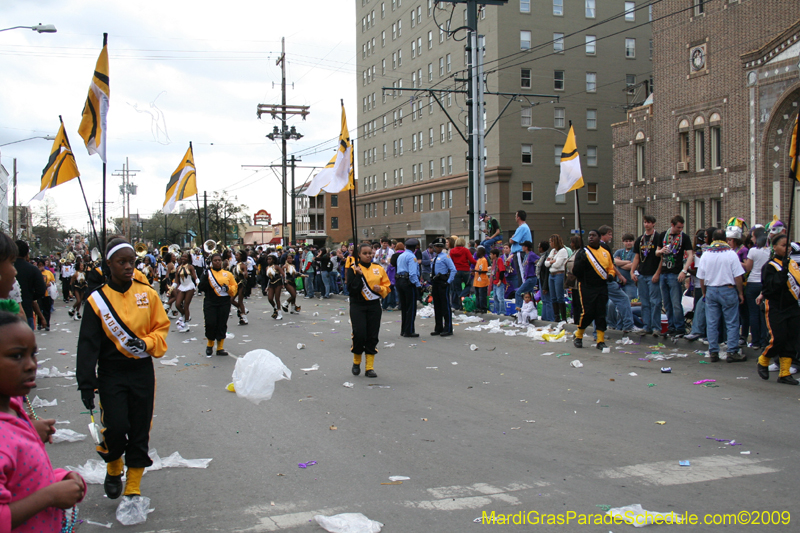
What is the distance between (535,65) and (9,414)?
4970cm

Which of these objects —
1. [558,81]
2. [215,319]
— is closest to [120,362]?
[215,319]

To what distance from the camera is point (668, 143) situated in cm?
3353

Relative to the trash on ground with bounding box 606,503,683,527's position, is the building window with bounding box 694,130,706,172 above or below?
above

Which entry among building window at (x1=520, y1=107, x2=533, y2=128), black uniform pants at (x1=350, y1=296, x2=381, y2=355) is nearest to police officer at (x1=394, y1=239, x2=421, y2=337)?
black uniform pants at (x1=350, y1=296, x2=381, y2=355)

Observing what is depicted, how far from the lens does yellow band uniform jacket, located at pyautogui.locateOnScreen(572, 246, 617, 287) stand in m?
11.1

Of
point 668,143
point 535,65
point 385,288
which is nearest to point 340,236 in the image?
point 535,65

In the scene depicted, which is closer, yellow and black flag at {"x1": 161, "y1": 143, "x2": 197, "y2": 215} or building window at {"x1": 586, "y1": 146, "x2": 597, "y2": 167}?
yellow and black flag at {"x1": 161, "y1": 143, "x2": 197, "y2": 215}

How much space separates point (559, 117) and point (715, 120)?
1900cm

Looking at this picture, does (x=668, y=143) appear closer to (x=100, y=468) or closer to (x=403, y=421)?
(x=403, y=421)

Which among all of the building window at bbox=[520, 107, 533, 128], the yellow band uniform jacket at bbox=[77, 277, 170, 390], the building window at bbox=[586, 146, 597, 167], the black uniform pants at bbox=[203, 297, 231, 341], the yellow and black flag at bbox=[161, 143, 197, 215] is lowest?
the black uniform pants at bbox=[203, 297, 231, 341]

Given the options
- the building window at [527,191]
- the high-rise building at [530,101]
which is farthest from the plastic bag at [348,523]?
the building window at [527,191]

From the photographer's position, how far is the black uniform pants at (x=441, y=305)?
13.4 m

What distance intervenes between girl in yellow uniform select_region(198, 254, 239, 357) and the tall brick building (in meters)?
20.7

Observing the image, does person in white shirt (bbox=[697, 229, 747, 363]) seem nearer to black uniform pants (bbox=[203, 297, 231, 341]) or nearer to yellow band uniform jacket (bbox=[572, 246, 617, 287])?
yellow band uniform jacket (bbox=[572, 246, 617, 287])
